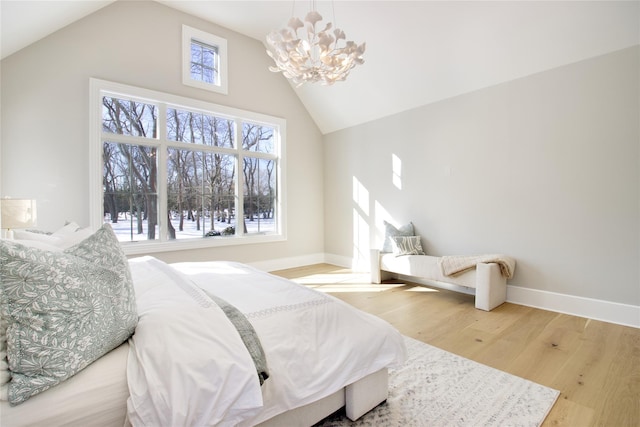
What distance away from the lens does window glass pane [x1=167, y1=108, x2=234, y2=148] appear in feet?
13.7

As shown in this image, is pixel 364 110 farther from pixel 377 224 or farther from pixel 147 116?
pixel 147 116

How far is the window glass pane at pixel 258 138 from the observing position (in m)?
4.88

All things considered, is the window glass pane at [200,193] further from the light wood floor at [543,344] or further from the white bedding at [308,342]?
the white bedding at [308,342]

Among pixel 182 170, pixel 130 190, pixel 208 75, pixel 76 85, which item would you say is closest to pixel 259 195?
pixel 182 170

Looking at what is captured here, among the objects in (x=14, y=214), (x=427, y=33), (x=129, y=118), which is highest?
(x=427, y=33)

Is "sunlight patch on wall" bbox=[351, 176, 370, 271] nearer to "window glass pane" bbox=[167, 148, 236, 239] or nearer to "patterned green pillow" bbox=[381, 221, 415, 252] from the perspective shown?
"patterned green pillow" bbox=[381, 221, 415, 252]

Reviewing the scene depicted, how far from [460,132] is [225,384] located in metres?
3.90

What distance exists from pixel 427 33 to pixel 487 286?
2.95 m

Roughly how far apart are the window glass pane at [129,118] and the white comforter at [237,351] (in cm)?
284

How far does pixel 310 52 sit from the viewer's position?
8.20ft

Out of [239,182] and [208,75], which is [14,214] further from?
[208,75]

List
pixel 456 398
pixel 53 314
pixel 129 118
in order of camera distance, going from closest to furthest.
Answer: pixel 53 314, pixel 456 398, pixel 129 118

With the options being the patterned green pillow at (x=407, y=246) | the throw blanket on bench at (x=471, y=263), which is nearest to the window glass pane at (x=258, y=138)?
the patterned green pillow at (x=407, y=246)

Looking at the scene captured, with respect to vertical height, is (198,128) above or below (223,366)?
above
